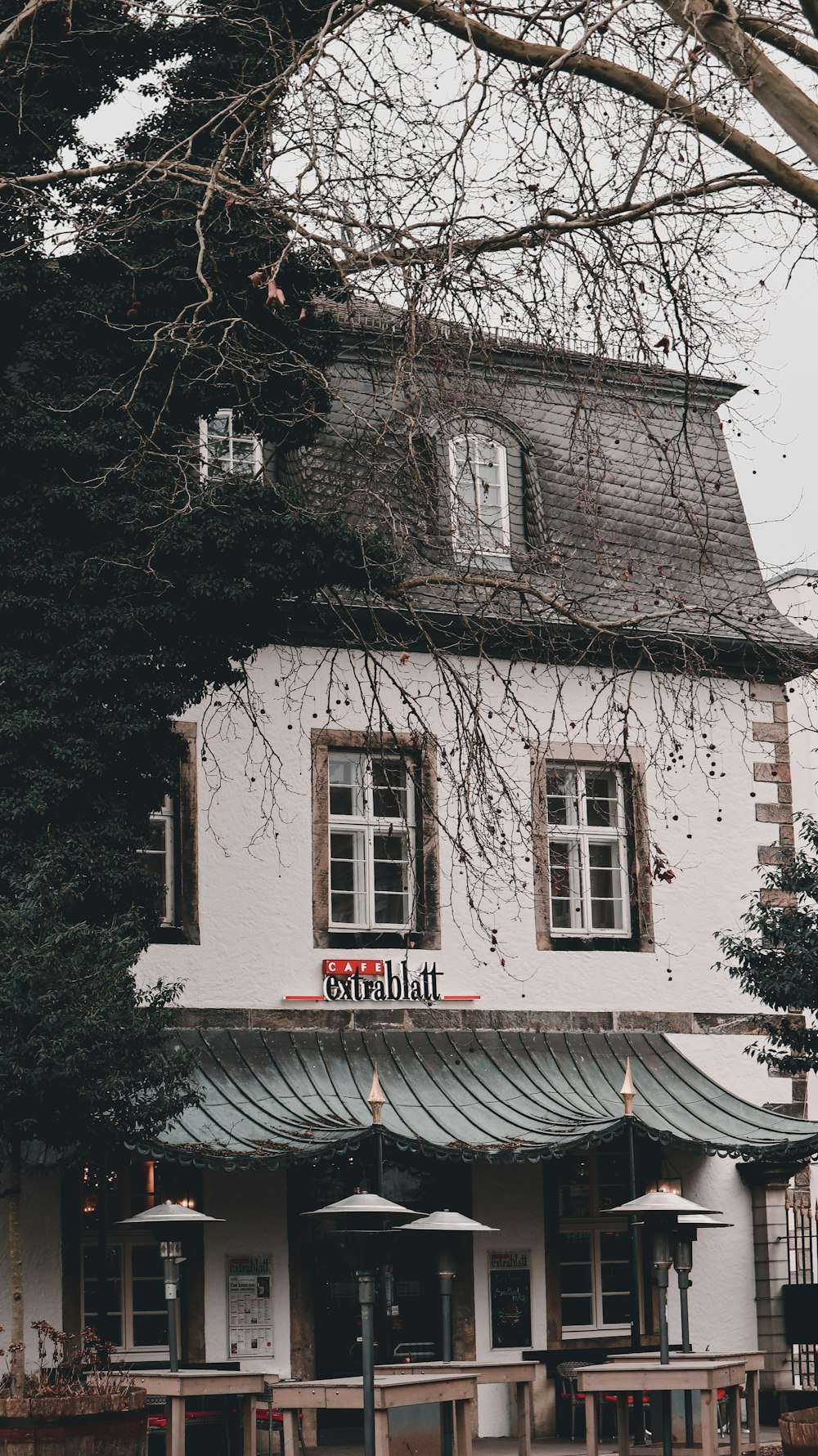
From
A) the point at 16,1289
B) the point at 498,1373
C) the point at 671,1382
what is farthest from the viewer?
the point at 498,1373

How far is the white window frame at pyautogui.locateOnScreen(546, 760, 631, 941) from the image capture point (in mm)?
17578

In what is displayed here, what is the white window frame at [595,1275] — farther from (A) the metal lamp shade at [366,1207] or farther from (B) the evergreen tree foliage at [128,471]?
(B) the evergreen tree foliage at [128,471]

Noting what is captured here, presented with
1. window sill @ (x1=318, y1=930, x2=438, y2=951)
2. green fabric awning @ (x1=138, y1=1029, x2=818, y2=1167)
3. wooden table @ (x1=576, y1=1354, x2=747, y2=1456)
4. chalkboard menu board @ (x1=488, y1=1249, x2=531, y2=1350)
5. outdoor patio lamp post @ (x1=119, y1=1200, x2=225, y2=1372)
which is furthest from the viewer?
chalkboard menu board @ (x1=488, y1=1249, x2=531, y2=1350)

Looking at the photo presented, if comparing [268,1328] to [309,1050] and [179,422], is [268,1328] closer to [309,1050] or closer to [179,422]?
[309,1050]

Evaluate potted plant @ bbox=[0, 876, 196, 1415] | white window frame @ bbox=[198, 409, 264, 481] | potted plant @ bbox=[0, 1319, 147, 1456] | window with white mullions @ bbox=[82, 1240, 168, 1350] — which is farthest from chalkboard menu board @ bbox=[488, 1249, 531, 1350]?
white window frame @ bbox=[198, 409, 264, 481]

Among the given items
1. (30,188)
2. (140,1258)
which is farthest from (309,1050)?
(30,188)

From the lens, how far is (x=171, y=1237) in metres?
14.3

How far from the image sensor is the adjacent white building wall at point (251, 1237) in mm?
15734

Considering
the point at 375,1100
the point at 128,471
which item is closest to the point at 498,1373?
the point at 375,1100

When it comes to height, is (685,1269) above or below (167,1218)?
below

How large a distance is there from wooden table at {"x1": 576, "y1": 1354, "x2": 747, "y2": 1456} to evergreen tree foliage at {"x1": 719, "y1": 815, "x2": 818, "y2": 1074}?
344cm

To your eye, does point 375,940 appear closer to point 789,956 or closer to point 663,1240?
point 789,956

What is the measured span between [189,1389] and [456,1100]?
11.8 feet

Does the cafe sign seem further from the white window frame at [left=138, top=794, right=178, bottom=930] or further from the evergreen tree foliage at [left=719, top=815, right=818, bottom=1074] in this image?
the evergreen tree foliage at [left=719, top=815, right=818, bottom=1074]
